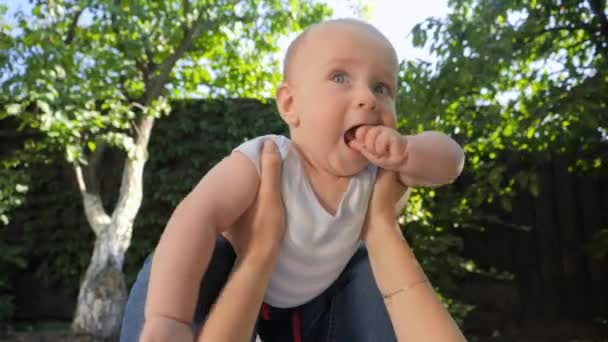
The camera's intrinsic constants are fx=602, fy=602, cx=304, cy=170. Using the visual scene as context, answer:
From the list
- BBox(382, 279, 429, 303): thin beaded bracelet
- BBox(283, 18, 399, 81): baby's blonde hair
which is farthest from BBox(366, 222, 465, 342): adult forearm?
BBox(283, 18, 399, 81): baby's blonde hair

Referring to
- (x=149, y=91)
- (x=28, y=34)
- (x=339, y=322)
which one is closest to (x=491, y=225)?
(x=149, y=91)

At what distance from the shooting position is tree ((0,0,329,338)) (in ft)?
14.9

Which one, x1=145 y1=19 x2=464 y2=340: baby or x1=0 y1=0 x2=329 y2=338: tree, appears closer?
x1=145 y1=19 x2=464 y2=340: baby

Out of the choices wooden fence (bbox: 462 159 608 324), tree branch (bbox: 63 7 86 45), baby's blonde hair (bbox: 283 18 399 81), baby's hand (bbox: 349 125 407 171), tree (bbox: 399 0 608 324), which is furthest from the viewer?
wooden fence (bbox: 462 159 608 324)

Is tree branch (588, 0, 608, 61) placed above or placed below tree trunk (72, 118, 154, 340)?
above

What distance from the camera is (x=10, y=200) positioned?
17.5 feet

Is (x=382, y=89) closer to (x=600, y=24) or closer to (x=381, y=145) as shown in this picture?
(x=381, y=145)

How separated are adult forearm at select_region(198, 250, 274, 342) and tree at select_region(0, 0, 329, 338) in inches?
145

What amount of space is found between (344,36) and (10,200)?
4966mm

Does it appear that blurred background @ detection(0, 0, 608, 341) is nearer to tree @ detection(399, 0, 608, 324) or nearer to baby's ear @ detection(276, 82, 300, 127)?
tree @ detection(399, 0, 608, 324)

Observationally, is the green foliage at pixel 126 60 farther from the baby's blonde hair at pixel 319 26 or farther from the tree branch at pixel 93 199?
the baby's blonde hair at pixel 319 26

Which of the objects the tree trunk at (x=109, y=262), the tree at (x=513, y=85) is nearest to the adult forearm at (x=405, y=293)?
the tree at (x=513, y=85)

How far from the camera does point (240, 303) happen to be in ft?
3.50

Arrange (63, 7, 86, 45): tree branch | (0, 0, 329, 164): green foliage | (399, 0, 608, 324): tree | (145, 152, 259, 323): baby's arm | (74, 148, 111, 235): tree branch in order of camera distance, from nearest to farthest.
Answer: (145, 152, 259, 323): baby's arm < (399, 0, 608, 324): tree < (0, 0, 329, 164): green foliage < (63, 7, 86, 45): tree branch < (74, 148, 111, 235): tree branch
